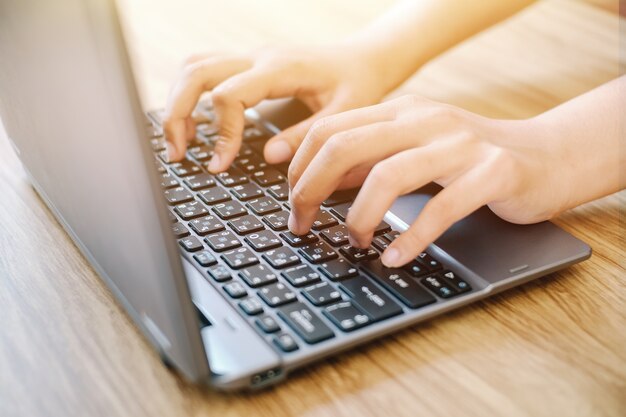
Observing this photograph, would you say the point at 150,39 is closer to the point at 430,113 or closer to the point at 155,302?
the point at 430,113

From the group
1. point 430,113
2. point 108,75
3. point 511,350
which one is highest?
point 108,75

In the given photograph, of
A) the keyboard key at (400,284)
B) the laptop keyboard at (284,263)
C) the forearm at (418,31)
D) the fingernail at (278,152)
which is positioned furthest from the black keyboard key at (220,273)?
the forearm at (418,31)

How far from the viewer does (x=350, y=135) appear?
59 centimetres

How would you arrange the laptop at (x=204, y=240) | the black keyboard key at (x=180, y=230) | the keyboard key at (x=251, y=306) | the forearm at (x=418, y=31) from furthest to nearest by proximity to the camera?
1. the forearm at (x=418, y=31)
2. the black keyboard key at (x=180, y=230)
3. the keyboard key at (x=251, y=306)
4. the laptop at (x=204, y=240)

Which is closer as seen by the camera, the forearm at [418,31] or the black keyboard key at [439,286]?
the black keyboard key at [439,286]

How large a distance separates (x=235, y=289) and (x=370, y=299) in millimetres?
94

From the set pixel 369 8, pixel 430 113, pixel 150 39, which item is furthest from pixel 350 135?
pixel 369 8

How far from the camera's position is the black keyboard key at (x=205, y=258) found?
558 mm

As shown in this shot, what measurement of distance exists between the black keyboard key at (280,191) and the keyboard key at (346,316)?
0.18 m

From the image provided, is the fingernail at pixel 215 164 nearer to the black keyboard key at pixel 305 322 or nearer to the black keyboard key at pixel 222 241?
the black keyboard key at pixel 222 241

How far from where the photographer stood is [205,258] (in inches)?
→ 22.1

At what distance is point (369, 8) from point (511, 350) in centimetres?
84

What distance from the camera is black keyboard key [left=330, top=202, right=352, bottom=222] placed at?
64 centimetres

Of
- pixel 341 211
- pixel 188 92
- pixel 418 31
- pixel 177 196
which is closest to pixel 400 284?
pixel 341 211
